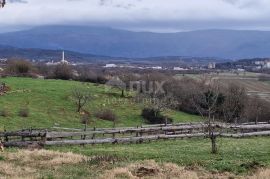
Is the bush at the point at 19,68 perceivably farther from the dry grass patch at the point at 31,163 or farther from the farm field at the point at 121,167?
the farm field at the point at 121,167

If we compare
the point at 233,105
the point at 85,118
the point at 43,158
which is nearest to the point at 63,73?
the point at 233,105

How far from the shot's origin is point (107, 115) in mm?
68688

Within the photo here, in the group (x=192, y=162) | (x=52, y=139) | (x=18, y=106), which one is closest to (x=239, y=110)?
(x=18, y=106)

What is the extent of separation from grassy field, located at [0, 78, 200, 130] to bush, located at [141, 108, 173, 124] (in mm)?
1005

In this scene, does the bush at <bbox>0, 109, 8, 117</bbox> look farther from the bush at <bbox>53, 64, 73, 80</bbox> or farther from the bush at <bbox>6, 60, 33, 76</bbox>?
the bush at <bbox>53, 64, 73, 80</bbox>

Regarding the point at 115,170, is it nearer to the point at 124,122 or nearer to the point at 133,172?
the point at 133,172

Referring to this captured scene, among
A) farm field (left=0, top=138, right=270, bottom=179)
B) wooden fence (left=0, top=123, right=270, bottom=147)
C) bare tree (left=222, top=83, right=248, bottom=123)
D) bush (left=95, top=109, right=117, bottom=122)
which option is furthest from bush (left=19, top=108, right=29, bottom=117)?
farm field (left=0, top=138, right=270, bottom=179)

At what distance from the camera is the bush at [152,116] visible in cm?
7188

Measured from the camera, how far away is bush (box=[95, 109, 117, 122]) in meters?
68.3

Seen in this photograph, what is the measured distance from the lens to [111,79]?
322ft

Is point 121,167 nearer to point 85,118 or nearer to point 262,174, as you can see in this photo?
point 262,174

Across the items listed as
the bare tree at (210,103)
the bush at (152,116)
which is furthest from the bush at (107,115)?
the bare tree at (210,103)

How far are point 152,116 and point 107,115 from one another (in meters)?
7.47

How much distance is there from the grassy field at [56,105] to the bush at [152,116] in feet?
3.30
